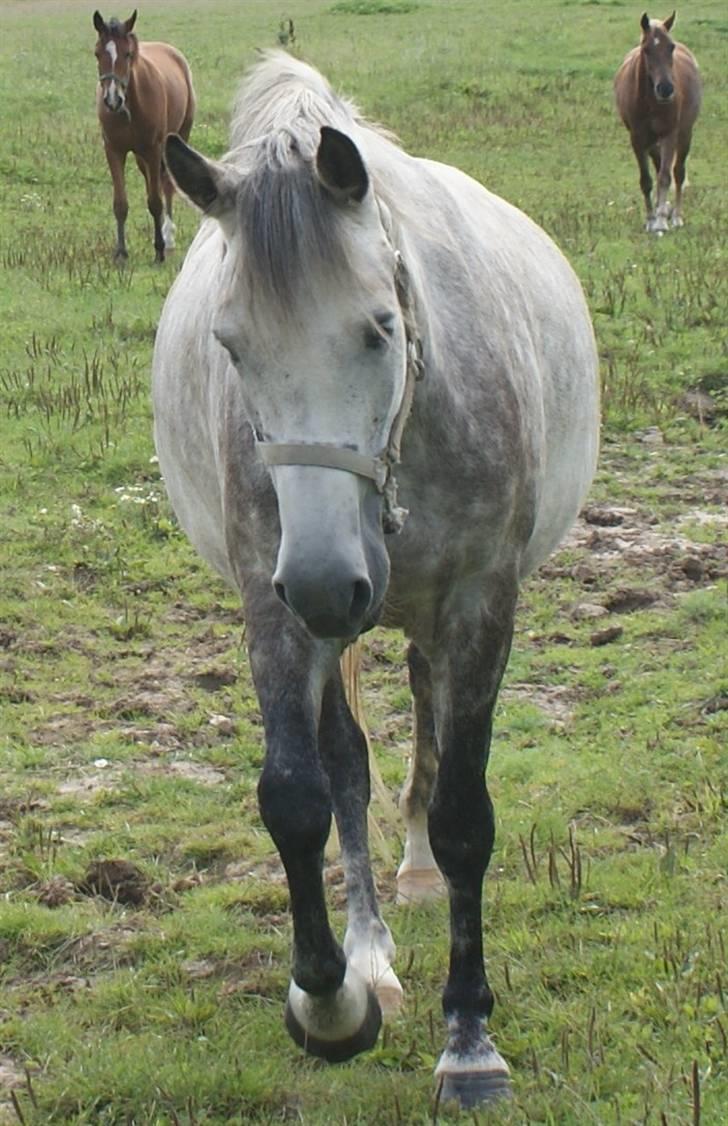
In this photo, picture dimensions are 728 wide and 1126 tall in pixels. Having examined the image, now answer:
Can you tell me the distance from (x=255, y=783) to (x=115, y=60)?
1071cm

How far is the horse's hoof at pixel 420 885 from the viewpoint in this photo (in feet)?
15.4

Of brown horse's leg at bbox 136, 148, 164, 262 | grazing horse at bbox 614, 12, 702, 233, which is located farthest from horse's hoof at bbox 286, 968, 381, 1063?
grazing horse at bbox 614, 12, 702, 233

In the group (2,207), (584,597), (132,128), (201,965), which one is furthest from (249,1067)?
(2,207)

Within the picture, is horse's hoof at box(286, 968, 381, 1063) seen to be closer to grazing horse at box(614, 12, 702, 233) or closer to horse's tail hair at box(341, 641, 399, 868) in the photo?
horse's tail hair at box(341, 641, 399, 868)

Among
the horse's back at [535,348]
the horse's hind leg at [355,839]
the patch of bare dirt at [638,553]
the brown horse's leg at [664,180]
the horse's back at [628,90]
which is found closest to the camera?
the horse's back at [535,348]

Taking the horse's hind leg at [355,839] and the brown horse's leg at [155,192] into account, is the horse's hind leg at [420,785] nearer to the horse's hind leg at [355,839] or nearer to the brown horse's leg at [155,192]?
the horse's hind leg at [355,839]

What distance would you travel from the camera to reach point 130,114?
14891mm

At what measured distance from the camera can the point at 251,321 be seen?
295 cm

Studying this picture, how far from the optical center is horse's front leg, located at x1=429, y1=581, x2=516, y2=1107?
3.62m

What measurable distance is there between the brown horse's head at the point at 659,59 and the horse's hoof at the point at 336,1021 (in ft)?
46.7

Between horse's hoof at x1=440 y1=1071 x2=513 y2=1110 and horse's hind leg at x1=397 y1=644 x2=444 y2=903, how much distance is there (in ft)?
4.23

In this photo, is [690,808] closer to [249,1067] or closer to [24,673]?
[249,1067]

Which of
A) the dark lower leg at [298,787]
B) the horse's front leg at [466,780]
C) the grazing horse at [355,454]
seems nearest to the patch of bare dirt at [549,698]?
A: the grazing horse at [355,454]

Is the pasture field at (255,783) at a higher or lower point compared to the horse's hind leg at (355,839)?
lower
